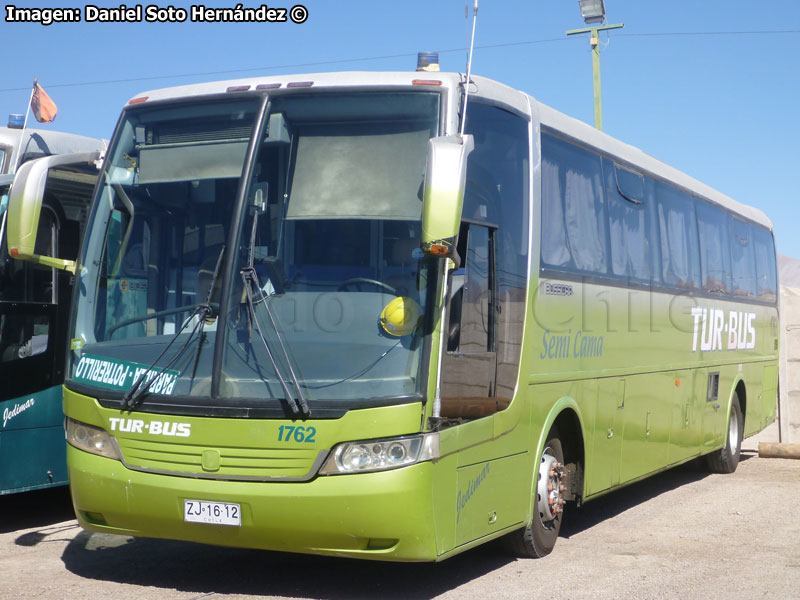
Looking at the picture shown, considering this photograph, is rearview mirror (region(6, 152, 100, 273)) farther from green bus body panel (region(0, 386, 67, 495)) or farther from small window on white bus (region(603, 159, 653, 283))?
small window on white bus (region(603, 159, 653, 283))

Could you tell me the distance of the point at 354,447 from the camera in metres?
6.34

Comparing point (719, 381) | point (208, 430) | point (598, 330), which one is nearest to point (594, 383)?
point (598, 330)

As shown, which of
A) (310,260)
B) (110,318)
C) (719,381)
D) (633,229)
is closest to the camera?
(310,260)

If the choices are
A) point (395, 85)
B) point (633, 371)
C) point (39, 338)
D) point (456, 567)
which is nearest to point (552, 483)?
point (456, 567)

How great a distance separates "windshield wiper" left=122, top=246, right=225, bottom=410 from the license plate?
28.5 inches

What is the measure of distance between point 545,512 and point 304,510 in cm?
256

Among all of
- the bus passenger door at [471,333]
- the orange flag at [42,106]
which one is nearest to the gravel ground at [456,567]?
the bus passenger door at [471,333]

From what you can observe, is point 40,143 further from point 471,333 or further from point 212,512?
point 471,333

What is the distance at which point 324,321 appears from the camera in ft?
21.7

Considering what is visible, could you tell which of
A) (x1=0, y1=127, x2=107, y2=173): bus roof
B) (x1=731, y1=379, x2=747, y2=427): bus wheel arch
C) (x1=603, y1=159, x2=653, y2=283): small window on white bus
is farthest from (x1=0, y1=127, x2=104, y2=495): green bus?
(x1=731, y1=379, x2=747, y2=427): bus wheel arch

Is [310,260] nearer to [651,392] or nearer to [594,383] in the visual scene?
[594,383]

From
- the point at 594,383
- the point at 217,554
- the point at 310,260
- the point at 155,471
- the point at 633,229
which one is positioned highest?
the point at 633,229

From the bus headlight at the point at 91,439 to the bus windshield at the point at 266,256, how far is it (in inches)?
11.6

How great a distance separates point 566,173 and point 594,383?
5.88 ft
